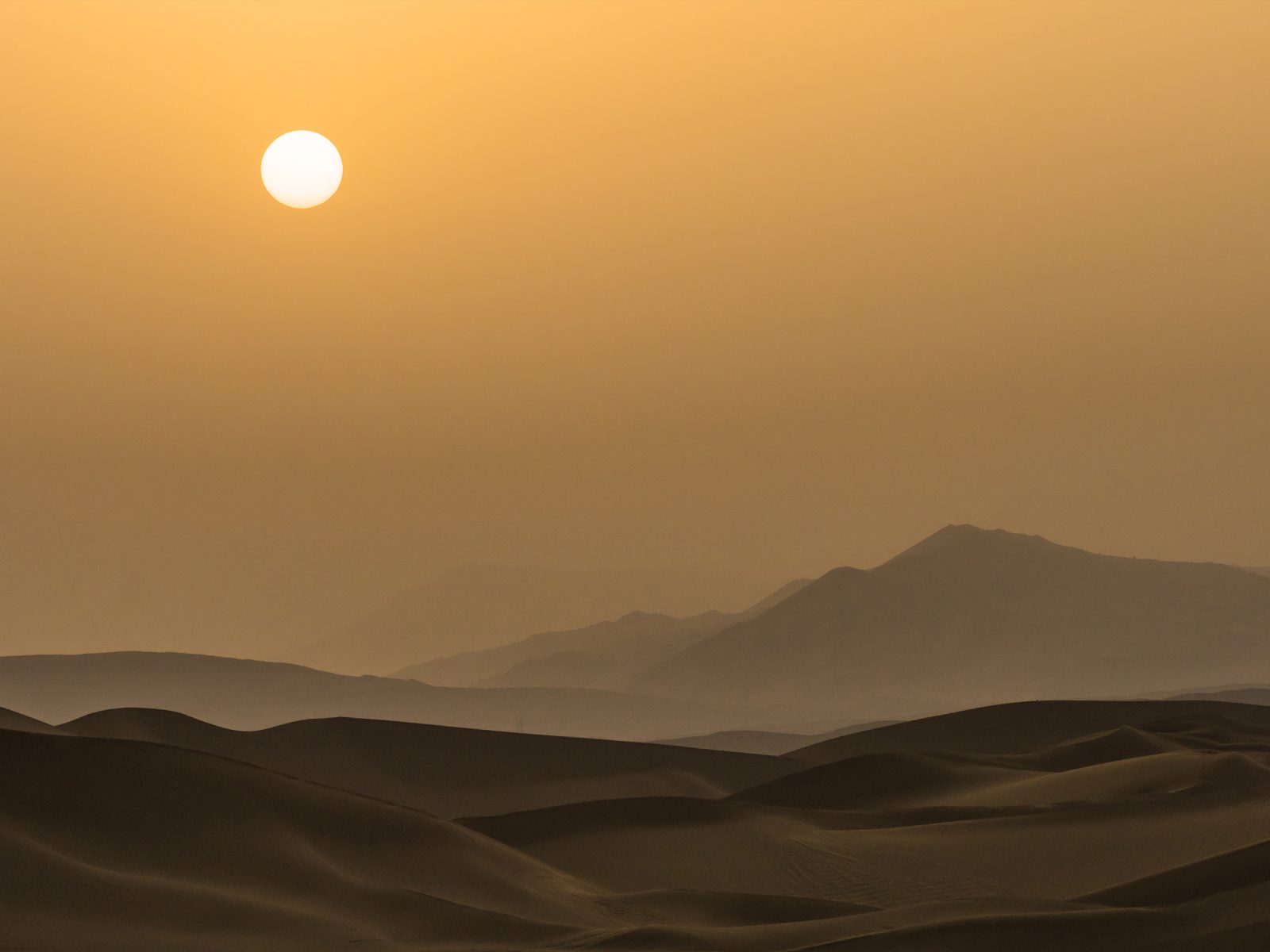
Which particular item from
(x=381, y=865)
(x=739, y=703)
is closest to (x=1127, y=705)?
(x=381, y=865)

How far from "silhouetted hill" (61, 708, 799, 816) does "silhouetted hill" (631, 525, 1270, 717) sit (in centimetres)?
12270

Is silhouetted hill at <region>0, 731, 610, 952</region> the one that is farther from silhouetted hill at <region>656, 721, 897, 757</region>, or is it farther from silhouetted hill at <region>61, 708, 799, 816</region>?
silhouetted hill at <region>656, 721, 897, 757</region>

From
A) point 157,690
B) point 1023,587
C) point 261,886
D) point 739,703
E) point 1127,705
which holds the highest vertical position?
point 1023,587

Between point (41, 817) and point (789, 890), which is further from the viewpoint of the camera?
point (789, 890)

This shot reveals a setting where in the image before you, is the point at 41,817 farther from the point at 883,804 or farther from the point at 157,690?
the point at 157,690

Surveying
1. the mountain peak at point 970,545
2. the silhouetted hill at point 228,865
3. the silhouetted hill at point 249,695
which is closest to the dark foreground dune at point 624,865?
the silhouetted hill at point 228,865

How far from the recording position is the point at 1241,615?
174 metres

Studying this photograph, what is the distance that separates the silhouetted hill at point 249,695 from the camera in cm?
12094

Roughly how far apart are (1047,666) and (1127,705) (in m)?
131

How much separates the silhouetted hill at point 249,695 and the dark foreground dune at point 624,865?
9401cm

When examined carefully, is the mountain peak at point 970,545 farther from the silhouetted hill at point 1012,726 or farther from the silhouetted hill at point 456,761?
the silhouetted hill at point 456,761


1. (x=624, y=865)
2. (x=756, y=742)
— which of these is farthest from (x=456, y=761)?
(x=756, y=742)

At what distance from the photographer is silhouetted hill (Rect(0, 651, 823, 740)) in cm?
12094

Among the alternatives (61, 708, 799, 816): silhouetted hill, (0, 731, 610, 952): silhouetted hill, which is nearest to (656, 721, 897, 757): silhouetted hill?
(61, 708, 799, 816): silhouetted hill
